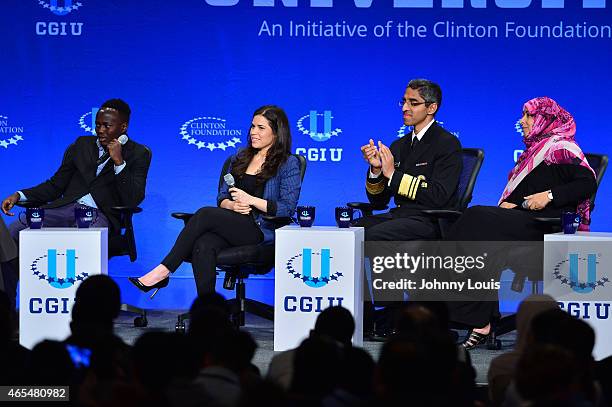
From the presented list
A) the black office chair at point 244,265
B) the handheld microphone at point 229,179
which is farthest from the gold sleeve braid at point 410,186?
the handheld microphone at point 229,179

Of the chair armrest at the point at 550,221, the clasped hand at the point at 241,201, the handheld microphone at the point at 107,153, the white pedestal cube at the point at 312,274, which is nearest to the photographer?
the white pedestal cube at the point at 312,274

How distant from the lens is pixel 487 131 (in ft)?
25.7

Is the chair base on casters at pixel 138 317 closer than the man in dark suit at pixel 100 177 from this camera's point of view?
Yes

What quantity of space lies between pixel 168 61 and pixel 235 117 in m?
0.61

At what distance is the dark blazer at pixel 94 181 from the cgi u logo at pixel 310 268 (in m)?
1.52

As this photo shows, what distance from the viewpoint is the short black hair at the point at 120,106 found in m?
7.29

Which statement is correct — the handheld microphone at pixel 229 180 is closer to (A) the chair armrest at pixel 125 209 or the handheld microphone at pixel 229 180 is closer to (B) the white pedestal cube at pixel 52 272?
(A) the chair armrest at pixel 125 209

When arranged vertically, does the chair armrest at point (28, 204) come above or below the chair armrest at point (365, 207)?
above

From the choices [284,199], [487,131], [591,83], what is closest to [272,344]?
[284,199]

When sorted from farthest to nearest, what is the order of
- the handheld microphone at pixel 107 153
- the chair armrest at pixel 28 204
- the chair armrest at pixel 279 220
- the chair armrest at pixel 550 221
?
1. the handheld microphone at pixel 107 153
2. the chair armrest at pixel 28 204
3. the chair armrest at pixel 279 220
4. the chair armrest at pixel 550 221

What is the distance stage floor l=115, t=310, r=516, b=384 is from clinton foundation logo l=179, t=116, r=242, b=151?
118cm

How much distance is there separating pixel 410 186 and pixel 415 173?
17 cm

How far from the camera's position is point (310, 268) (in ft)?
19.8

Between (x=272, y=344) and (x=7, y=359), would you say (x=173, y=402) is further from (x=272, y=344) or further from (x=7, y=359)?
(x=272, y=344)
